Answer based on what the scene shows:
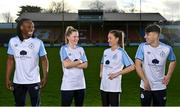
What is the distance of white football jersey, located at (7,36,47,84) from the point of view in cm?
648

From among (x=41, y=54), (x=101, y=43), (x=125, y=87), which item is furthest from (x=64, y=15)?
(x=41, y=54)

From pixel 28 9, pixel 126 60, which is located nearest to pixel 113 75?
pixel 126 60

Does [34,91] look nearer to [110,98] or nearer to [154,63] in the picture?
[110,98]

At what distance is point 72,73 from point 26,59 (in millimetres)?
724

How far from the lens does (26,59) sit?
6480 mm

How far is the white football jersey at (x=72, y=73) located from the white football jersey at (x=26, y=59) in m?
0.41

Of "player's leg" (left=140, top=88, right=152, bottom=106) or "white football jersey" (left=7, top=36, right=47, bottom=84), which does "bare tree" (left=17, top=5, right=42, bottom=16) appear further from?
"player's leg" (left=140, top=88, right=152, bottom=106)

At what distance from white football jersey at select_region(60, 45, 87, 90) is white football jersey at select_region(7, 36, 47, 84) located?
41 centimetres

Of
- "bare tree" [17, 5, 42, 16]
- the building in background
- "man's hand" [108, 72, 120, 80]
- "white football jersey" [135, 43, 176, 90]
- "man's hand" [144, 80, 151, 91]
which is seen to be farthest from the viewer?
"bare tree" [17, 5, 42, 16]

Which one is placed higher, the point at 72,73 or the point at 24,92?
the point at 72,73

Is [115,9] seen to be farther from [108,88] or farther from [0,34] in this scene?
[108,88]

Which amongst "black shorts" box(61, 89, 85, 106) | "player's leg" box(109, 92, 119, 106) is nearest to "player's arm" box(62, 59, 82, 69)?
"black shorts" box(61, 89, 85, 106)

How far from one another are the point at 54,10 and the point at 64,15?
51.2 feet

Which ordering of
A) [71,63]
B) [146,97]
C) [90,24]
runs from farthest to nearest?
[90,24] → [71,63] → [146,97]
